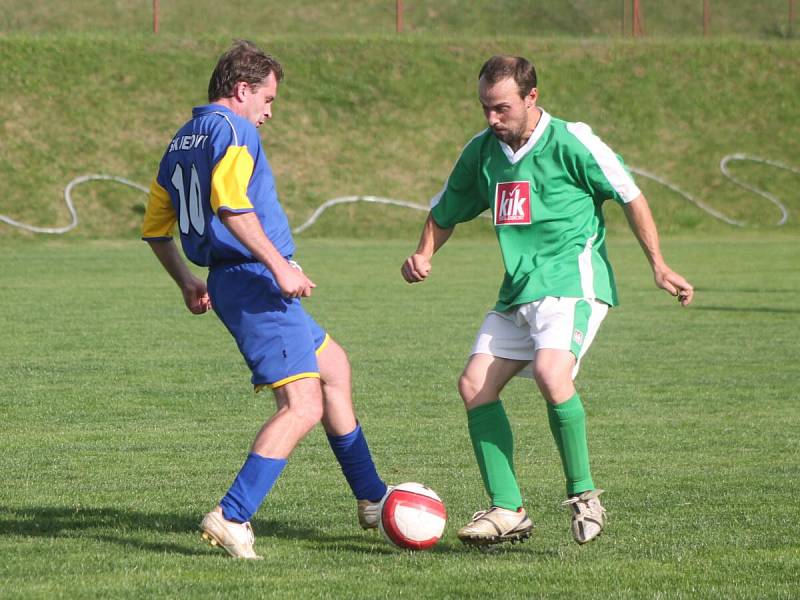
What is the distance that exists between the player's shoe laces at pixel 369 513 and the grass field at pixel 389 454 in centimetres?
6

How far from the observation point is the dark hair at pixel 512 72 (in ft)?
17.1

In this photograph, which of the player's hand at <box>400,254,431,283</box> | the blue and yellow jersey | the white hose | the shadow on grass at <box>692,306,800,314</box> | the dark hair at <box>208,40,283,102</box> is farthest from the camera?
the white hose

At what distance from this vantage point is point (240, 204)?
4797 millimetres

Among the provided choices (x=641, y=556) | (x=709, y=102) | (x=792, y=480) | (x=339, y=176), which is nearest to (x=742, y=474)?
(x=792, y=480)

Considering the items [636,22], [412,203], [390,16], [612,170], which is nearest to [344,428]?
[612,170]

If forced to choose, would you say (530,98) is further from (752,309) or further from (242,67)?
(752,309)

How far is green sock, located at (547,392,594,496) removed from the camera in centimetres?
523

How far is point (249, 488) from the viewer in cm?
497

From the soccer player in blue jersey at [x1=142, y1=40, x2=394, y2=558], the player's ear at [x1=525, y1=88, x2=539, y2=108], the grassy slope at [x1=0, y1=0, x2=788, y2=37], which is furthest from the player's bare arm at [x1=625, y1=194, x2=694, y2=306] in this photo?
the grassy slope at [x1=0, y1=0, x2=788, y2=37]

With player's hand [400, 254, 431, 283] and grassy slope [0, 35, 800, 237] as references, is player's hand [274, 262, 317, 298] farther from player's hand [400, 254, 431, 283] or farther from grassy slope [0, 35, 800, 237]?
grassy slope [0, 35, 800, 237]

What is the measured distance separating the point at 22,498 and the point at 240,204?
2332mm

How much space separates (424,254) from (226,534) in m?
1.51

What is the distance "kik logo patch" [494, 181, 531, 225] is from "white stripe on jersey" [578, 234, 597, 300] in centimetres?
27

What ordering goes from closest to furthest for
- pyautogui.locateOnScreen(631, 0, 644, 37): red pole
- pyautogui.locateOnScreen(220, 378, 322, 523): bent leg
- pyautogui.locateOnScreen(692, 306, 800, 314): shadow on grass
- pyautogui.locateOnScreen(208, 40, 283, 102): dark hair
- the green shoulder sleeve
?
pyautogui.locateOnScreen(220, 378, 322, 523): bent leg → pyautogui.locateOnScreen(208, 40, 283, 102): dark hair → the green shoulder sleeve → pyautogui.locateOnScreen(692, 306, 800, 314): shadow on grass → pyautogui.locateOnScreen(631, 0, 644, 37): red pole
